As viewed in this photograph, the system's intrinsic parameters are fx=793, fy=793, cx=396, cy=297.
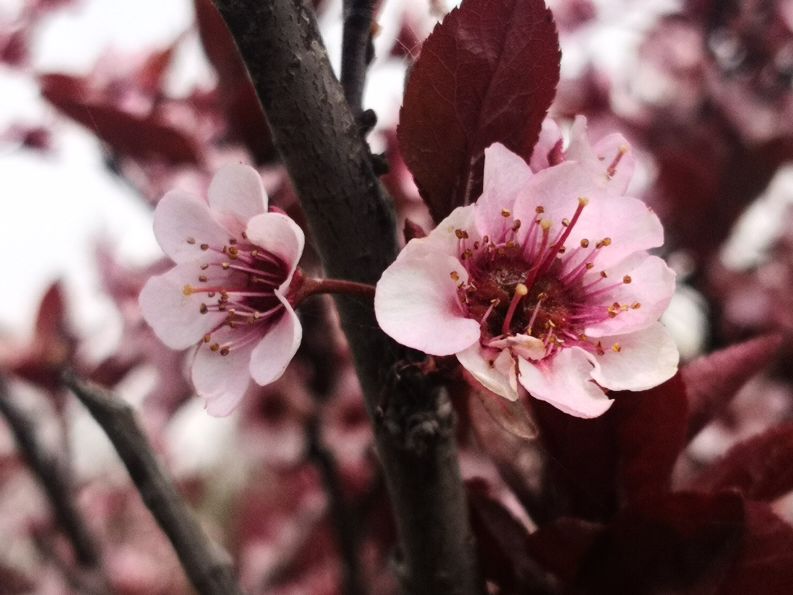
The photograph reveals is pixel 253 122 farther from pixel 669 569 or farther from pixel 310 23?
pixel 669 569

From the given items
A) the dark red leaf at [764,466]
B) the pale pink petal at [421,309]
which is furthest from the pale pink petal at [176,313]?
the dark red leaf at [764,466]

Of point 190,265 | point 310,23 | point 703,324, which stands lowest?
point 703,324

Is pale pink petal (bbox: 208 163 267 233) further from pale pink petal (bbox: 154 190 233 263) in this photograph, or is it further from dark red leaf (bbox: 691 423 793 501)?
dark red leaf (bbox: 691 423 793 501)

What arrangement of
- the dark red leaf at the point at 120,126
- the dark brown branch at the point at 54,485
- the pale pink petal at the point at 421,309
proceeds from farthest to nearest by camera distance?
1. the dark brown branch at the point at 54,485
2. the dark red leaf at the point at 120,126
3. the pale pink petal at the point at 421,309

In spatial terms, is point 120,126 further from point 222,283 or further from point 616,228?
point 616,228

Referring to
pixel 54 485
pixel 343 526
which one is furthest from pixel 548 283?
pixel 54 485

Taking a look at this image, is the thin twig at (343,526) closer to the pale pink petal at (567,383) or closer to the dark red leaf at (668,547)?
the dark red leaf at (668,547)

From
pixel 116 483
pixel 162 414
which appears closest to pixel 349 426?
pixel 162 414
